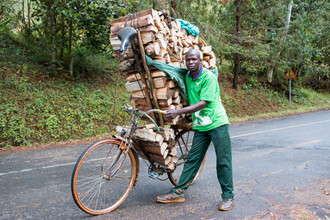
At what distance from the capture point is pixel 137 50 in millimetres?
3688

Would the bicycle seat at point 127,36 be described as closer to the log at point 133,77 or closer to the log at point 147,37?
the log at point 147,37

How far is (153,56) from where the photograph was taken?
378 centimetres

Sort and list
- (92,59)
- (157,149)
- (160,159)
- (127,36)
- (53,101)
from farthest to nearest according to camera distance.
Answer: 1. (92,59)
2. (53,101)
3. (160,159)
4. (157,149)
5. (127,36)

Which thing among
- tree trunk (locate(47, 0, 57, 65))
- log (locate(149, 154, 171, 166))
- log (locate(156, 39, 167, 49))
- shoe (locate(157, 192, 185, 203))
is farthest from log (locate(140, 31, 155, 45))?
tree trunk (locate(47, 0, 57, 65))

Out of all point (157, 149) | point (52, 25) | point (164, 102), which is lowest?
point (157, 149)

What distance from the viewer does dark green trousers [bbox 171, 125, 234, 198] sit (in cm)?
368

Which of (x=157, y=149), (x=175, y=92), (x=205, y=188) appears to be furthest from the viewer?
(x=205, y=188)

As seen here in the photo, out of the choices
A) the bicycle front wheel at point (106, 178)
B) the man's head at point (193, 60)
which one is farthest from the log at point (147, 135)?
the man's head at point (193, 60)

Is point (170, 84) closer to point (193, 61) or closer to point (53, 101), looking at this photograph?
point (193, 61)

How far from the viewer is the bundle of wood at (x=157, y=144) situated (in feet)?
12.2

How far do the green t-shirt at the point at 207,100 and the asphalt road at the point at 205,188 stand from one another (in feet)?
3.68

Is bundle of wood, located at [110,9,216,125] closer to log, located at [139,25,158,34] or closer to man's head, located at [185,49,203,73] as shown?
log, located at [139,25,158,34]

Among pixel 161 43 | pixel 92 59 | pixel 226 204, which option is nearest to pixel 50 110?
pixel 92 59

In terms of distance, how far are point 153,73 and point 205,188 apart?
2037 mm
